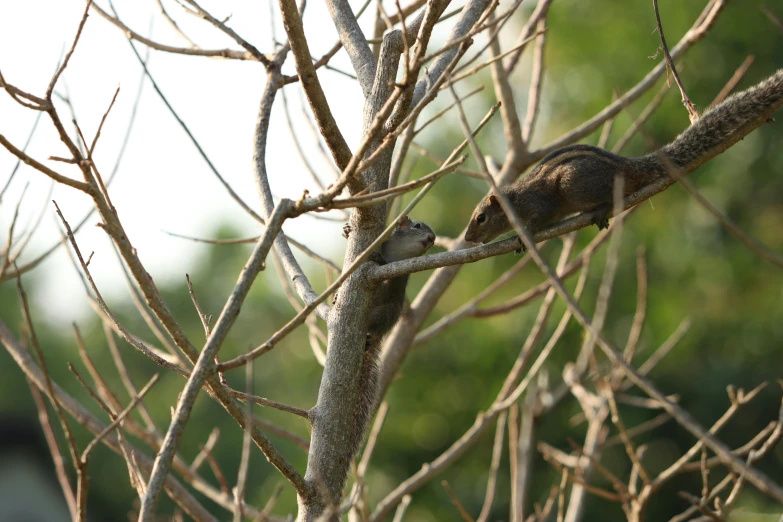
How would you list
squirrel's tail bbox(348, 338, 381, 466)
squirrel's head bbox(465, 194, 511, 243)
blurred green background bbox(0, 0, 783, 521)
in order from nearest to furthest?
squirrel's tail bbox(348, 338, 381, 466) → squirrel's head bbox(465, 194, 511, 243) → blurred green background bbox(0, 0, 783, 521)

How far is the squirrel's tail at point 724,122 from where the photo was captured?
3066 millimetres

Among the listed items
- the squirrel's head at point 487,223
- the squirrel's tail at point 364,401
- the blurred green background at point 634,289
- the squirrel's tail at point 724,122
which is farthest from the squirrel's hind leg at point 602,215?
the blurred green background at point 634,289

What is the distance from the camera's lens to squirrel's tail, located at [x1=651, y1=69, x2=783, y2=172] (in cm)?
307

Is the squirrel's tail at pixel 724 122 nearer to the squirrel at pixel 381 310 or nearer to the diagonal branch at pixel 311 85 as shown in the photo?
the diagonal branch at pixel 311 85

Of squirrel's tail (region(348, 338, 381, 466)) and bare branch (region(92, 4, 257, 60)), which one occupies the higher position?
bare branch (region(92, 4, 257, 60))

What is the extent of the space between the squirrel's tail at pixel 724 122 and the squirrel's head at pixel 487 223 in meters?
1.42

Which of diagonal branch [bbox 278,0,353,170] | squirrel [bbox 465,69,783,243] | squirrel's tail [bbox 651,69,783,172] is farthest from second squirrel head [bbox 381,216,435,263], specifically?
diagonal branch [bbox 278,0,353,170]

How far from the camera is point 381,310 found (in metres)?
4.63

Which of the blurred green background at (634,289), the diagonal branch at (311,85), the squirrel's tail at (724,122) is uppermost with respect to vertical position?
the diagonal branch at (311,85)

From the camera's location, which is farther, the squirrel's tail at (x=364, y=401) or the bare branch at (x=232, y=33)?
the squirrel's tail at (x=364, y=401)

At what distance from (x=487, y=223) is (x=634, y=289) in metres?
12.3

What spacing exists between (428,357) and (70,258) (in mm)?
14642

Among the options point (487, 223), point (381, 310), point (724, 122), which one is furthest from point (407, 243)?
point (724, 122)

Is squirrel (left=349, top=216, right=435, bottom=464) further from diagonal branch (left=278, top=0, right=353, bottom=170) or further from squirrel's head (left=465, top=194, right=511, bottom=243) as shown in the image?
diagonal branch (left=278, top=0, right=353, bottom=170)
